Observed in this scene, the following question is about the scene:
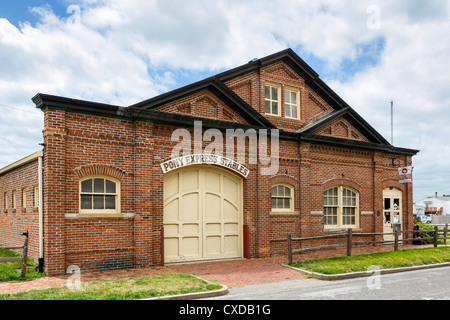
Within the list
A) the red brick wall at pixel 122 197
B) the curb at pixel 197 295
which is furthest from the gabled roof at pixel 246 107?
the curb at pixel 197 295

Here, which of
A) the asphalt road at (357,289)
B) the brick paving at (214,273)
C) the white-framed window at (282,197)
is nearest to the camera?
the asphalt road at (357,289)

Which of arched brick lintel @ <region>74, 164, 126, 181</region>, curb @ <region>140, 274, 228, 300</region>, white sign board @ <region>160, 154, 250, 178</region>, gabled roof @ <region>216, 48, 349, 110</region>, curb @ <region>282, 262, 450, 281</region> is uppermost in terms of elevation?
gabled roof @ <region>216, 48, 349, 110</region>

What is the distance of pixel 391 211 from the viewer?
774 inches

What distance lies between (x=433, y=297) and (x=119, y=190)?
8.43 meters

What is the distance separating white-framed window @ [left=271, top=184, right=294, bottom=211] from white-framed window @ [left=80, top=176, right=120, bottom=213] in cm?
605

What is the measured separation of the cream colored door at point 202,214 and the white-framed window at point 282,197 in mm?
1565

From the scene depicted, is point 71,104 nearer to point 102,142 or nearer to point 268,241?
point 102,142

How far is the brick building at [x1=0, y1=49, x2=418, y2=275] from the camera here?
11273mm

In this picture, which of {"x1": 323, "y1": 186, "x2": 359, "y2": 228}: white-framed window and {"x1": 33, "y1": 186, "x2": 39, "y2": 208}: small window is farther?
{"x1": 323, "y1": 186, "x2": 359, "y2": 228}: white-framed window

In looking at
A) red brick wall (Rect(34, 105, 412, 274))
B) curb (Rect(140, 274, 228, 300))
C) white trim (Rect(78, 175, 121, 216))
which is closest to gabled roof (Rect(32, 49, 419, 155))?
red brick wall (Rect(34, 105, 412, 274))

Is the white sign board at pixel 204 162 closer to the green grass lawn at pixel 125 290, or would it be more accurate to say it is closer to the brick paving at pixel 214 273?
the brick paving at pixel 214 273

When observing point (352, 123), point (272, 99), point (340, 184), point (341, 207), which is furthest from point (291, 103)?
point (341, 207)

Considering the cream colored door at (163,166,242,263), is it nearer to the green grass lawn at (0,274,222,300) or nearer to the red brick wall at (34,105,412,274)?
the red brick wall at (34,105,412,274)

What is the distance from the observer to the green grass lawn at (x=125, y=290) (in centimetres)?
812
